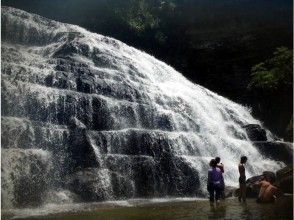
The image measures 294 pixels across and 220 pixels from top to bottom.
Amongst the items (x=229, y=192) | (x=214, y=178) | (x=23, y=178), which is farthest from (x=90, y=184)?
(x=229, y=192)

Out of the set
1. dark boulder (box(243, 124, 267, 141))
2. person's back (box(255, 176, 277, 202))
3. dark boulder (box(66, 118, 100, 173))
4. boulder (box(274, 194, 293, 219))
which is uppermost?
dark boulder (box(243, 124, 267, 141))

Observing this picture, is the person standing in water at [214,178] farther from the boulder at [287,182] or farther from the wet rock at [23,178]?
the wet rock at [23,178]

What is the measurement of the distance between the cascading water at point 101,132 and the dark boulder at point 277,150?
396mm

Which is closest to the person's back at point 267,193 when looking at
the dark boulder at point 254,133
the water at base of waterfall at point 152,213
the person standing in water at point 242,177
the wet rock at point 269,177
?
the water at base of waterfall at point 152,213

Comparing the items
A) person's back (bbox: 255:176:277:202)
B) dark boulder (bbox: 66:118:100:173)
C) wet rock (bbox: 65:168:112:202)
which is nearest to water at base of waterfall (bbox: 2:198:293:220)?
person's back (bbox: 255:176:277:202)

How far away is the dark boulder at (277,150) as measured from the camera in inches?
833

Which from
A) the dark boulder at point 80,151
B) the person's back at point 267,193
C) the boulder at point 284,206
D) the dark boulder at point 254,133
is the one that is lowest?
the boulder at point 284,206

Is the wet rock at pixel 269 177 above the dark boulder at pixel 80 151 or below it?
below

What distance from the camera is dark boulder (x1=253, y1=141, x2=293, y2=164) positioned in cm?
2116

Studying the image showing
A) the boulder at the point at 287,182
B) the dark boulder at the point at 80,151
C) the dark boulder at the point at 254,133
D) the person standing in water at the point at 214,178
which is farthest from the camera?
the dark boulder at the point at 254,133

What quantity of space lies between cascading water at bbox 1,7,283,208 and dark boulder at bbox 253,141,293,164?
396 millimetres

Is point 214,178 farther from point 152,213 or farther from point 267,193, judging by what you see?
point 152,213

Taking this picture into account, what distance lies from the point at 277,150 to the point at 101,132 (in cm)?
932

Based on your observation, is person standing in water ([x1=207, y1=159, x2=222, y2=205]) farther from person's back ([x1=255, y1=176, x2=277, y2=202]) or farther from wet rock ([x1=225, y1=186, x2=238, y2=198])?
wet rock ([x1=225, y1=186, x2=238, y2=198])
